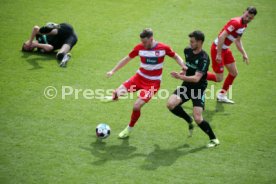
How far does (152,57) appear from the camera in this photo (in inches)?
301

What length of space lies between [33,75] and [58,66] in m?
0.82

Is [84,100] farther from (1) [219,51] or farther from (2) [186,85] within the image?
(1) [219,51]

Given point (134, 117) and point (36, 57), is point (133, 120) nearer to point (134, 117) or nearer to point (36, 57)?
point (134, 117)

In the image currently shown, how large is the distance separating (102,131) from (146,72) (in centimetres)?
144

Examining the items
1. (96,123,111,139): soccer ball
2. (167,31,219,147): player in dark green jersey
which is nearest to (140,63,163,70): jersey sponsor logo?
(167,31,219,147): player in dark green jersey

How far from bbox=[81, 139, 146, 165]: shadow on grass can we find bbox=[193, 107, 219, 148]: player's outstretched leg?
1226 millimetres

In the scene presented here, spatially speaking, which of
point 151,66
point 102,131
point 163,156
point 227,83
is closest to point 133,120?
point 102,131

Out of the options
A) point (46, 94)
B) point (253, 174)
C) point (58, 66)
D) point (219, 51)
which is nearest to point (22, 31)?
point (58, 66)

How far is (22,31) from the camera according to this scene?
1210 centimetres

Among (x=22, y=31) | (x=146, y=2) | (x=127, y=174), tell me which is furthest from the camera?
(x=146, y=2)

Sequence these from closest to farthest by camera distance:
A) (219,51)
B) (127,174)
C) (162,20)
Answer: (127,174)
(219,51)
(162,20)

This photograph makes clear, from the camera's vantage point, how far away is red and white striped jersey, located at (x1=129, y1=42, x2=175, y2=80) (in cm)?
764

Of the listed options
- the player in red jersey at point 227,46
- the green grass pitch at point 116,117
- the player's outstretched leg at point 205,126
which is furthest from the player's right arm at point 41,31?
the player's outstretched leg at point 205,126

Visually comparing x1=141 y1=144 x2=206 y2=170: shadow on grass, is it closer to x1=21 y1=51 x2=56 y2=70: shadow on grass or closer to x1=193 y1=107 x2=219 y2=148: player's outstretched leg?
x1=193 y1=107 x2=219 y2=148: player's outstretched leg
